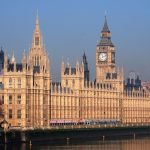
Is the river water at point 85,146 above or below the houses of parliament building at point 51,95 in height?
below

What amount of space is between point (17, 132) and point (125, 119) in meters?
77.1

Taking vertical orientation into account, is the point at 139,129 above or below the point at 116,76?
below

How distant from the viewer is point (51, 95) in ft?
496

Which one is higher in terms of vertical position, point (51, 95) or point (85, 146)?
point (51, 95)

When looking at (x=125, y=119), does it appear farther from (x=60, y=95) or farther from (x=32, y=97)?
(x=32, y=97)

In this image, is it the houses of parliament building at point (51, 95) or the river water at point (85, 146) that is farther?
the houses of parliament building at point (51, 95)

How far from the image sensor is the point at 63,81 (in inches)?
6634

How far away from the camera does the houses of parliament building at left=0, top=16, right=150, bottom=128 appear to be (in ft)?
453

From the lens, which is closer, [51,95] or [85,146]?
[85,146]

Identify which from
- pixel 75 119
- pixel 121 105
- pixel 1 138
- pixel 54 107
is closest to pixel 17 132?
pixel 1 138

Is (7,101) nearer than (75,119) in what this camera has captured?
Yes

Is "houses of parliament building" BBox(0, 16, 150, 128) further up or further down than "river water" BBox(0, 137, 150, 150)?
further up

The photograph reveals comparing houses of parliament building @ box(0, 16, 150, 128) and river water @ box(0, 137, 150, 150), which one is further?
houses of parliament building @ box(0, 16, 150, 128)

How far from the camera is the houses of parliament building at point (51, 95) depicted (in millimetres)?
138125
